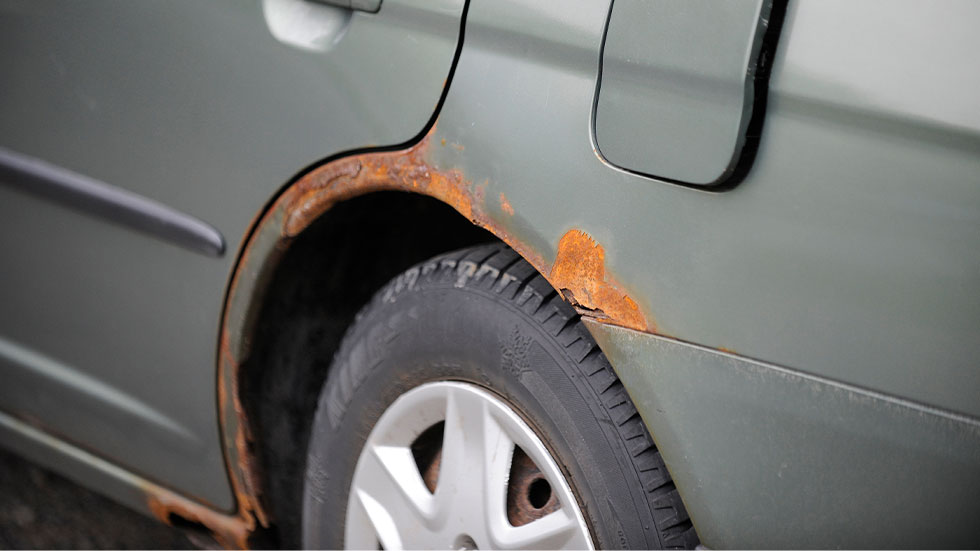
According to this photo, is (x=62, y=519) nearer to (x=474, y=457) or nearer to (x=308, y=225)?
(x=308, y=225)

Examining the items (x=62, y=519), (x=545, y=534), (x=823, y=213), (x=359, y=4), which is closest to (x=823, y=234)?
(x=823, y=213)

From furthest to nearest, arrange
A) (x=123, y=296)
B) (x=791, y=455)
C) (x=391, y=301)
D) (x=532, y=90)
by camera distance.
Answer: (x=123, y=296) < (x=391, y=301) < (x=532, y=90) < (x=791, y=455)

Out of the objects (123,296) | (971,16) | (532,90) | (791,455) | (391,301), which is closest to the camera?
(971,16)

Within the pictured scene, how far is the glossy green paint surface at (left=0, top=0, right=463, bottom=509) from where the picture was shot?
4.36 feet

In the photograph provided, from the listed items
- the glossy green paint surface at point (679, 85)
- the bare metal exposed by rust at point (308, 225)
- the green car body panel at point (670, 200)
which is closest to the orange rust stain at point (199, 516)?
the bare metal exposed by rust at point (308, 225)

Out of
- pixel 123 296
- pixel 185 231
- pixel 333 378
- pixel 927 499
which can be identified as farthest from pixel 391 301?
pixel 927 499

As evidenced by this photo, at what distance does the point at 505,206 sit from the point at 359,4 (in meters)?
0.36

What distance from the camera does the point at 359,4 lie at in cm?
132

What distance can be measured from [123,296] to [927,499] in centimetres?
126

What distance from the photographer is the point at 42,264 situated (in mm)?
1730

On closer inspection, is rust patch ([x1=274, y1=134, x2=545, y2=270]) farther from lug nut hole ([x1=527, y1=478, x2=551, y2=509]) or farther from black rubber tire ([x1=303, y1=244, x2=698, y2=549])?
lug nut hole ([x1=527, y1=478, x2=551, y2=509])

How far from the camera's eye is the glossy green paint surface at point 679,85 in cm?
98

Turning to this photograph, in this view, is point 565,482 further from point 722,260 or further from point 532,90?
point 532,90

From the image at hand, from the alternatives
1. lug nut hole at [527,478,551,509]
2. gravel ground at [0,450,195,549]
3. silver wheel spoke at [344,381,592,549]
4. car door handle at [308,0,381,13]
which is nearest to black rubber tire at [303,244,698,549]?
silver wheel spoke at [344,381,592,549]
